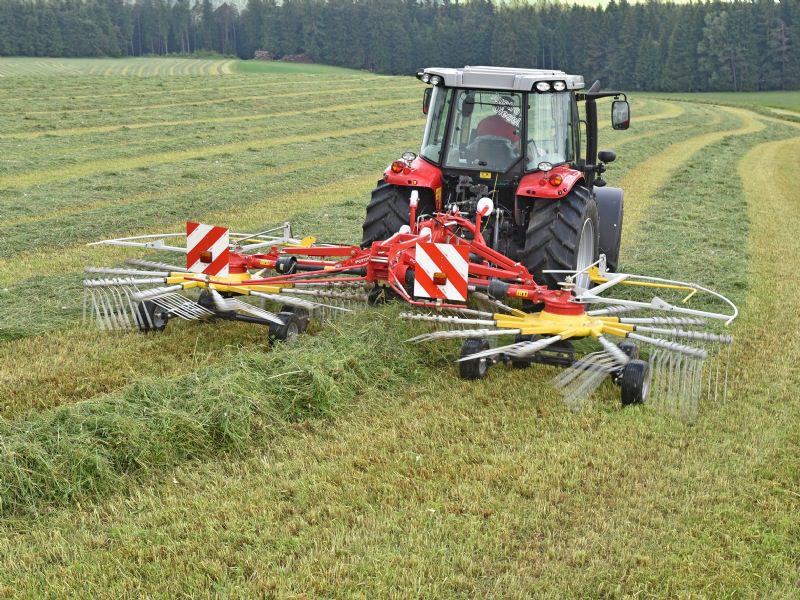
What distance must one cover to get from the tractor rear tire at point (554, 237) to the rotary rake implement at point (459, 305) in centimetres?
18

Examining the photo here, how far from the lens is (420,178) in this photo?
7.31 m

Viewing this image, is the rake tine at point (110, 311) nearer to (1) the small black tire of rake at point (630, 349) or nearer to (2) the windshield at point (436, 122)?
(2) the windshield at point (436, 122)

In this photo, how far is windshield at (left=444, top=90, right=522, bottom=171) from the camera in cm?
739

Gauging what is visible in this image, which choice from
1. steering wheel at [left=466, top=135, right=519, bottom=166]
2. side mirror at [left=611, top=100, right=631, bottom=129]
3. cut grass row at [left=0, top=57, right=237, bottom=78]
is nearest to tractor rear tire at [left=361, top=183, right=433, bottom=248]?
steering wheel at [left=466, top=135, right=519, bottom=166]

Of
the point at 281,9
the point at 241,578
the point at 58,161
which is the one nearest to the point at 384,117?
the point at 58,161

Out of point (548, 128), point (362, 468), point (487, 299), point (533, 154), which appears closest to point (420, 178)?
point (533, 154)

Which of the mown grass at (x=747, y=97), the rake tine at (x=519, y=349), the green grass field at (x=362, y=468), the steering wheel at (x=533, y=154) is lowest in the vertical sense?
the green grass field at (x=362, y=468)

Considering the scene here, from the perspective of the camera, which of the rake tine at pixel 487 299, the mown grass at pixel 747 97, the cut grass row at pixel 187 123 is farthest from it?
the mown grass at pixel 747 97

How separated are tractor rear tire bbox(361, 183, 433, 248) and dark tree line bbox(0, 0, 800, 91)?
6142 cm

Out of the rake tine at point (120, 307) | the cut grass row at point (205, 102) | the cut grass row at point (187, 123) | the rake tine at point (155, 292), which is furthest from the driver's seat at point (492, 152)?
the cut grass row at point (205, 102)

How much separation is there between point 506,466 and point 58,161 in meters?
14.4

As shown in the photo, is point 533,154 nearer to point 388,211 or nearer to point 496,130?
point 496,130

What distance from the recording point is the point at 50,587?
11.5 ft

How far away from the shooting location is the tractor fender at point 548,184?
273 inches
